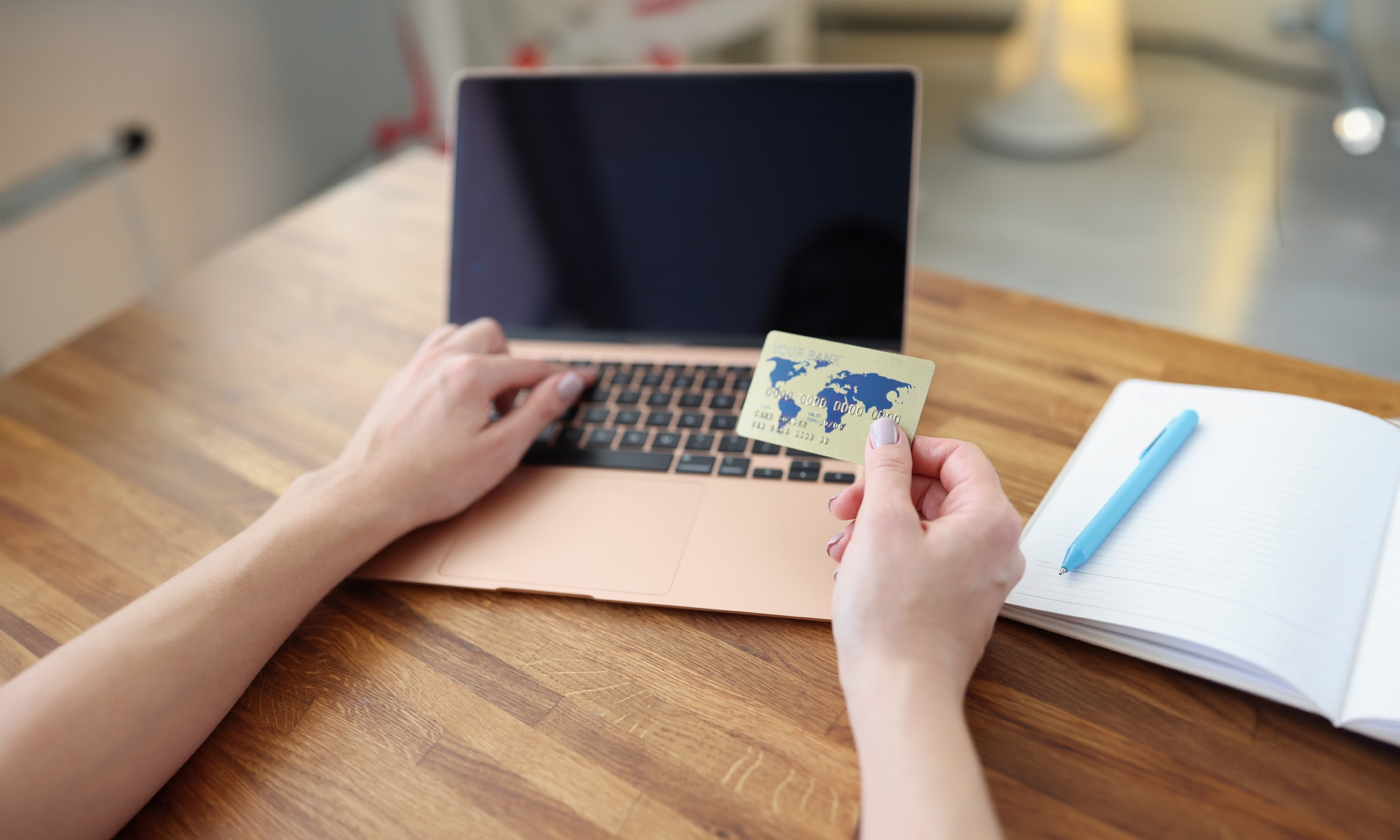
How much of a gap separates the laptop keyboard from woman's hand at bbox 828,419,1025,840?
6.5 inches

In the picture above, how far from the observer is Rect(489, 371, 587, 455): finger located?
761 mm

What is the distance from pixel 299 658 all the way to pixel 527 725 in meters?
0.19

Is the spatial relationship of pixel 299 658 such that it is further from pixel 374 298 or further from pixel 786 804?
pixel 374 298

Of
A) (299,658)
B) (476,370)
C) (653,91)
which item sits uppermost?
(653,91)

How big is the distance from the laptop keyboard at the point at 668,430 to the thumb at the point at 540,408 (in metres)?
0.02

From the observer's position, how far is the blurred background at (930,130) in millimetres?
1624

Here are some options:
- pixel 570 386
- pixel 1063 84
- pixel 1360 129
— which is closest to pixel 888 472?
pixel 570 386

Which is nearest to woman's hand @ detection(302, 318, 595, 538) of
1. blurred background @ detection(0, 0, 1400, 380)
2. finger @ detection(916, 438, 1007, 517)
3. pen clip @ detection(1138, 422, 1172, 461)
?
finger @ detection(916, 438, 1007, 517)

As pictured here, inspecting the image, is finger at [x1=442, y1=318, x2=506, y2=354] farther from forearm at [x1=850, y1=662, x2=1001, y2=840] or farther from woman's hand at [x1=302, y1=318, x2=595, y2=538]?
forearm at [x1=850, y1=662, x2=1001, y2=840]

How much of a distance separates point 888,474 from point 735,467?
203mm

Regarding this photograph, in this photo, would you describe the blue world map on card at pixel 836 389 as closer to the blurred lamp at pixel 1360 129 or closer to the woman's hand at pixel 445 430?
Answer: the woman's hand at pixel 445 430

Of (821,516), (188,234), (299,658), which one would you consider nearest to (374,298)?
(299,658)

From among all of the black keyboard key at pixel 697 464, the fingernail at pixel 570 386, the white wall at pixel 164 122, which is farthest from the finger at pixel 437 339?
the white wall at pixel 164 122

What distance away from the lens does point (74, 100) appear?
5.69 ft
